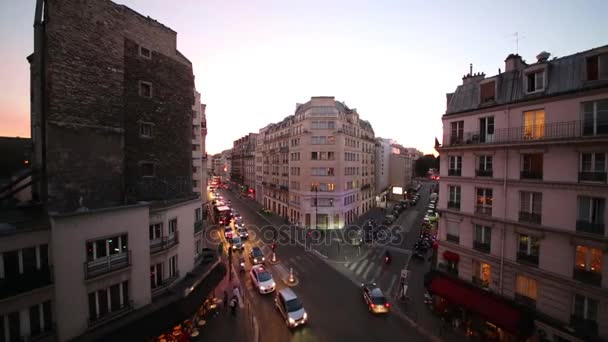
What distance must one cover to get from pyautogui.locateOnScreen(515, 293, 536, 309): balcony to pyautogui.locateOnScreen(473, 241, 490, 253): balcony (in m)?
2.73

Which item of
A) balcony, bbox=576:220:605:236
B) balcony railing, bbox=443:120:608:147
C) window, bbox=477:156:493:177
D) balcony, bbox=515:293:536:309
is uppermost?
balcony railing, bbox=443:120:608:147

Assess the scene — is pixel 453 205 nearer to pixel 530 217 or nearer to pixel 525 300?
pixel 530 217

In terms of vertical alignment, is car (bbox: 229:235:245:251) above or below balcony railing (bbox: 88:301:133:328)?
below

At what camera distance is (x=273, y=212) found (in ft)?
172

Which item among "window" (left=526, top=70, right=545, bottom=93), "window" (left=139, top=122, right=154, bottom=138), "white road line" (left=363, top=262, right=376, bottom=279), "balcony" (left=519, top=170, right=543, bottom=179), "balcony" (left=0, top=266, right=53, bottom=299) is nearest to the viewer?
"balcony" (left=0, top=266, right=53, bottom=299)

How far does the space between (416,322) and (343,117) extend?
32.3 m

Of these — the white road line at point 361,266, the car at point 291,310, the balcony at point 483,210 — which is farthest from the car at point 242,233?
the balcony at point 483,210

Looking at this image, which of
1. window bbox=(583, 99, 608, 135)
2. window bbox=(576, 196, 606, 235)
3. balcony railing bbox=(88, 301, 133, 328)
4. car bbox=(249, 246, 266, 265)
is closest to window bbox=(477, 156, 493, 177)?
window bbox=(576, 196, 606, 235)

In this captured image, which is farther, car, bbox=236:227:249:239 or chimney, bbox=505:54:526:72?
car, bbox=236:227:249:239

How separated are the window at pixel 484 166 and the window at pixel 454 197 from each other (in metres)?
1.87

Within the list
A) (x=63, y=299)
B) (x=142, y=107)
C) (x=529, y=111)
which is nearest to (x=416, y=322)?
(x=529, y=111)

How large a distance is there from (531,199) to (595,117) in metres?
4.91

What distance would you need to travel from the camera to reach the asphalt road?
15242 mm

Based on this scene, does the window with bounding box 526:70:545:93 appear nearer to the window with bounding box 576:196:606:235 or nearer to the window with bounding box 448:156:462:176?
the window with bounding box 448:156:462:176
